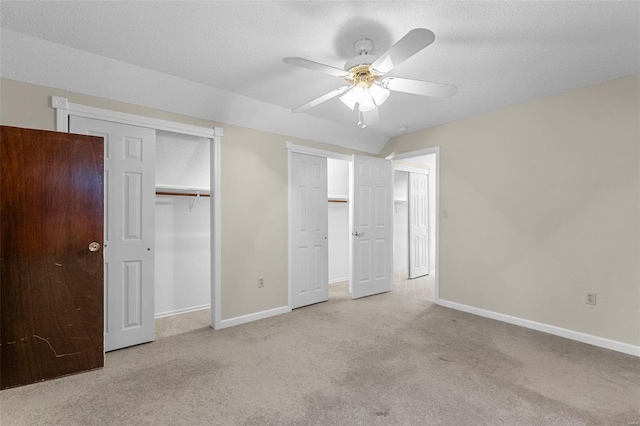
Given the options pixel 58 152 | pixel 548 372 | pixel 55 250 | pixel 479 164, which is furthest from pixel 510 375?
pixel 58 152

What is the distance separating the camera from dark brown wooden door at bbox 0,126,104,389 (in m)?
2.19

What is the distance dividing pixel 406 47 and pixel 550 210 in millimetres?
2557

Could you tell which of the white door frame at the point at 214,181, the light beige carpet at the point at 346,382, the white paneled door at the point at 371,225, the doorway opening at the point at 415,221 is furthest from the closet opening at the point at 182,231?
the doorway opening at the point at 415,221

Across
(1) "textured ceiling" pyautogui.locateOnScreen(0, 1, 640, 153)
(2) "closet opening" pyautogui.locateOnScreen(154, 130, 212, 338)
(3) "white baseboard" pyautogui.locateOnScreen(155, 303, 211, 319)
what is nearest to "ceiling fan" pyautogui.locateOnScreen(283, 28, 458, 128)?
(1) "textured ceiling" pyautogui.locateOnScreen(0, 1, 640, 153)

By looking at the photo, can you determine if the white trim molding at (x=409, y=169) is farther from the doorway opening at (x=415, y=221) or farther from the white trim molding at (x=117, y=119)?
the white trim molding at (x=117, y=119)

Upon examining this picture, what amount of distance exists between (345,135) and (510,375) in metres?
3.20

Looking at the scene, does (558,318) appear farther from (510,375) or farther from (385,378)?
(385,378)

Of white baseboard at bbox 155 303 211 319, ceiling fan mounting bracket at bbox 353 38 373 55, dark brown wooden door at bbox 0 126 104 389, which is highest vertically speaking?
ceiling fan mounting bracket at bbox 353 38 373 55

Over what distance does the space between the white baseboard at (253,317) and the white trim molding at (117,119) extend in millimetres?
1956

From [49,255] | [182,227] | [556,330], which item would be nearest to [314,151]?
[182,227]

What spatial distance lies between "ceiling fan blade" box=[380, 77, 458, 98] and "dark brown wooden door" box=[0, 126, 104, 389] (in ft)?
7.34

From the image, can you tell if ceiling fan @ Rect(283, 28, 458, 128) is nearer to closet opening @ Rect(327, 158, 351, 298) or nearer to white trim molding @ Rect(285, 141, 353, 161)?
white trim molding @ Rect(285, 141, 353, 161)

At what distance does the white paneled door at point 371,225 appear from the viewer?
4414 mm

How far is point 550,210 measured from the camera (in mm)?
3168
